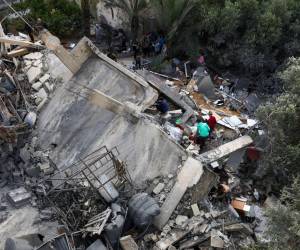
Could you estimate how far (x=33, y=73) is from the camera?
15.2m

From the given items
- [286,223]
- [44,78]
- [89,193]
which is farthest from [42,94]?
[286,223]

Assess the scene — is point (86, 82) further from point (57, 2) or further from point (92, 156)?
point (57, 2)

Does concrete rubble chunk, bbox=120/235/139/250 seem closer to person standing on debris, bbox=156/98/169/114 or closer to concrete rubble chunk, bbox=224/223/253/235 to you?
concrete rubble chunk, bbox=224/223/253/235

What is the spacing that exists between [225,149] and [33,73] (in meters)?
6.66

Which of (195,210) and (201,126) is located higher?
(201,126)

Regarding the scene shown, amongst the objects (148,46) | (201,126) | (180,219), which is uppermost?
(148,46)

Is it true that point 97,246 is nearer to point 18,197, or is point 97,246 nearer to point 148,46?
point 18,197

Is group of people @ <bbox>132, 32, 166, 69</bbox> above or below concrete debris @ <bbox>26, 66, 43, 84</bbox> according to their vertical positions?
below

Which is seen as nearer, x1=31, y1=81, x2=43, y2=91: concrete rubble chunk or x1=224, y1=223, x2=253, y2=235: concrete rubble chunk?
x1=224, y1=223, x2=253, y2=235: concrete rubble chunk

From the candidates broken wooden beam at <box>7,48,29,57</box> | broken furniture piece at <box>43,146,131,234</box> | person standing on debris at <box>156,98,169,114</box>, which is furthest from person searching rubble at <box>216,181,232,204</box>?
broken wooden beam at <box>7,48,29,57</box>

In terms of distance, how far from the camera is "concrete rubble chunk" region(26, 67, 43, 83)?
15.1m

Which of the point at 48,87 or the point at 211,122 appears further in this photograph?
the point at 48,87

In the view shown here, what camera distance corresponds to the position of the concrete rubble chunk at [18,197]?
11812 mm

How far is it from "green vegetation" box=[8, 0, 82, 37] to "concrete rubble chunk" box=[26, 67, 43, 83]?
3344 mm
